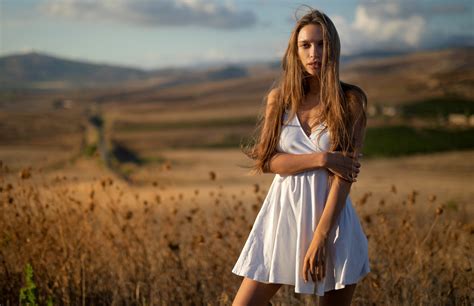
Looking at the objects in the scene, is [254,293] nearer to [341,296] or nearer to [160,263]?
[341,296]

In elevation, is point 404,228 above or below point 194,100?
below

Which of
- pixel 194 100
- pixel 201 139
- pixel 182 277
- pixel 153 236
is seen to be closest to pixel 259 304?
pixel 182 277

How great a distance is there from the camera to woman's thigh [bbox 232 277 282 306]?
255 centimetres

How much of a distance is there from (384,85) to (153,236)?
79.7m

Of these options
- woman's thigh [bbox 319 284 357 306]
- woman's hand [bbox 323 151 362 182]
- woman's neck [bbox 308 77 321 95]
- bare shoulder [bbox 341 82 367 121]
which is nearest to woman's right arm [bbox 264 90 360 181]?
woman's hand [bbox 323 151 362 182]

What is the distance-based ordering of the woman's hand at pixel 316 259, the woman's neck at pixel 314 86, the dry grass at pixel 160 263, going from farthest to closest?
the dry grass at pixel 160 263
the woman's neck at pixel 314 86
the woman's hand at pixel 316 259

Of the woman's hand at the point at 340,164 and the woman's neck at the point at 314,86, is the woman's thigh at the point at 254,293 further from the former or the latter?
the woman's neck at the point at 314,86

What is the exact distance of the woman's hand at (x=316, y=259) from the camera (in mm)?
2473

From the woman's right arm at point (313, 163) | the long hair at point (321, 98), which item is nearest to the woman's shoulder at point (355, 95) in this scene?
the long hair at point (321, 98)

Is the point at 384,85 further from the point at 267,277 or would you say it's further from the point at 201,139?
the point at 267,277

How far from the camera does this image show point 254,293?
8.41 feet

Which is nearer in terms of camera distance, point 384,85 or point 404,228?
point 404,228

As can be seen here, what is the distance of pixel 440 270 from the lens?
431 cm

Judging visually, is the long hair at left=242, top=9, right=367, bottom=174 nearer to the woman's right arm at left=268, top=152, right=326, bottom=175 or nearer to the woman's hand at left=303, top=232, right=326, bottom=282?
the woman's right arm at left=268, top=152, right=326, bottom=175
